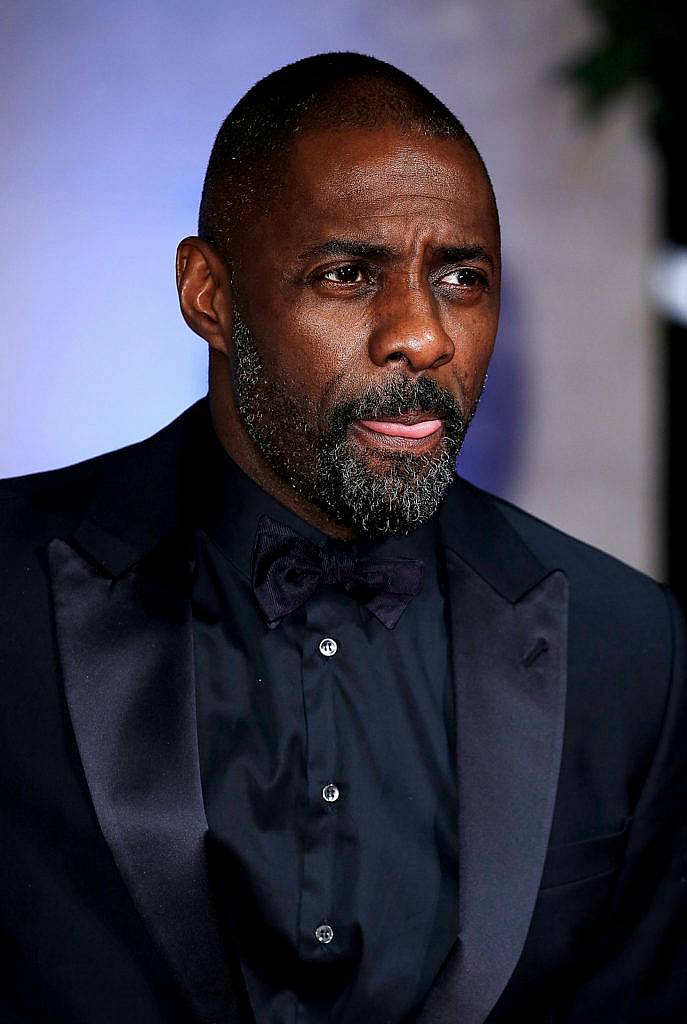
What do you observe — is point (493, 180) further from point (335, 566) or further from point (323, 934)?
point (323, 934)

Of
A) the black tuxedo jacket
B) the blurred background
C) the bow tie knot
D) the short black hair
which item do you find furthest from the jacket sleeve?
the blurred background

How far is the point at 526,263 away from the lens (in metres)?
3.51

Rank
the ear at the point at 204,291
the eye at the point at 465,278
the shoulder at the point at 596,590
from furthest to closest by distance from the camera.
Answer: the shoulder at the point at 596,590 < the ear at the point at 204,291 < the eye at the point at 465,278

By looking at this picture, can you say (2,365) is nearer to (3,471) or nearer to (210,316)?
(3,471)

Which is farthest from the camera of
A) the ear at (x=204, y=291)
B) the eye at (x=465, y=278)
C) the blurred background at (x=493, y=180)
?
the blurred background at (x=493, y=180)

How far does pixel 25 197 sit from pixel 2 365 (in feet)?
1.07

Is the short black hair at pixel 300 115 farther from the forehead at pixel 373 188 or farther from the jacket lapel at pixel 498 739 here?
the jacket lapel at pixel 498 739

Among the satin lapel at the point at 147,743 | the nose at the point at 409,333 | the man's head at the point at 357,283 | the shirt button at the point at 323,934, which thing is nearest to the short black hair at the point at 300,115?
the man's head at the point at 357,283

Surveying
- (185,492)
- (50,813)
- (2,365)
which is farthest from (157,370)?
(50,813)

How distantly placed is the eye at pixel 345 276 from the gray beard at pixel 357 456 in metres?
0.14

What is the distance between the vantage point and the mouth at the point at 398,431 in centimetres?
187

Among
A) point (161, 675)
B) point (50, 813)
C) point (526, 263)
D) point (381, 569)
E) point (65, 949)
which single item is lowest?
point (65, 949)

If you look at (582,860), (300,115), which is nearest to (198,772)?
(582,860)

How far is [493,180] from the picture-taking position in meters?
3.40
